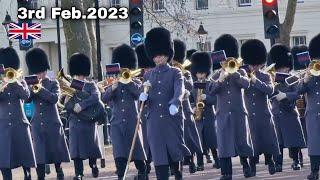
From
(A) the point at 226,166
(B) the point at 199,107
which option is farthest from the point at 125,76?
(B) the point at 199,107

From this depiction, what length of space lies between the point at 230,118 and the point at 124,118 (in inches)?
55.3

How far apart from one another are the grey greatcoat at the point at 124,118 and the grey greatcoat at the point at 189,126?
77 cm

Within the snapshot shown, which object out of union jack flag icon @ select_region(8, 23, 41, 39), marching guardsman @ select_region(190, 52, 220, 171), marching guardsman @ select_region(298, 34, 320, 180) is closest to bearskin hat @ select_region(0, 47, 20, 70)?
marching guardsman @ select_region(190, 52, 220, 171)

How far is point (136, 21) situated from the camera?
20.9m

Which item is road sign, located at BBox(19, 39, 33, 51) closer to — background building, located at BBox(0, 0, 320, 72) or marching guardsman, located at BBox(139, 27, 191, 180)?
marching guardsman, located at BBox(139, 27, 191, 180)

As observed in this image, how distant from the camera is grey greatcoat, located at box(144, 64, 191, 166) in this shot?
12.6m

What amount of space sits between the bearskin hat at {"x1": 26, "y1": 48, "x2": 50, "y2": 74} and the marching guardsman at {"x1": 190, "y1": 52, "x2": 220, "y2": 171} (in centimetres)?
218

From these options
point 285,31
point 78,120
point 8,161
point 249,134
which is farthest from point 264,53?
point 285,31

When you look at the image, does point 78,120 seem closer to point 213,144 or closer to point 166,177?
point 213,144

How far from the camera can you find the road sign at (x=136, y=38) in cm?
2084

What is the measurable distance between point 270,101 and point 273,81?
0.83 m

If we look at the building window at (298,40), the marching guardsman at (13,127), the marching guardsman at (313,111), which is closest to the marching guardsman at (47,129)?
the marching guardsman at (13,127)

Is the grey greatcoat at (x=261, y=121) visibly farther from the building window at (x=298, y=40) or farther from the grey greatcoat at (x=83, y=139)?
the building window at (x=298, y=40)

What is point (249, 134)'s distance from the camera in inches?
570
